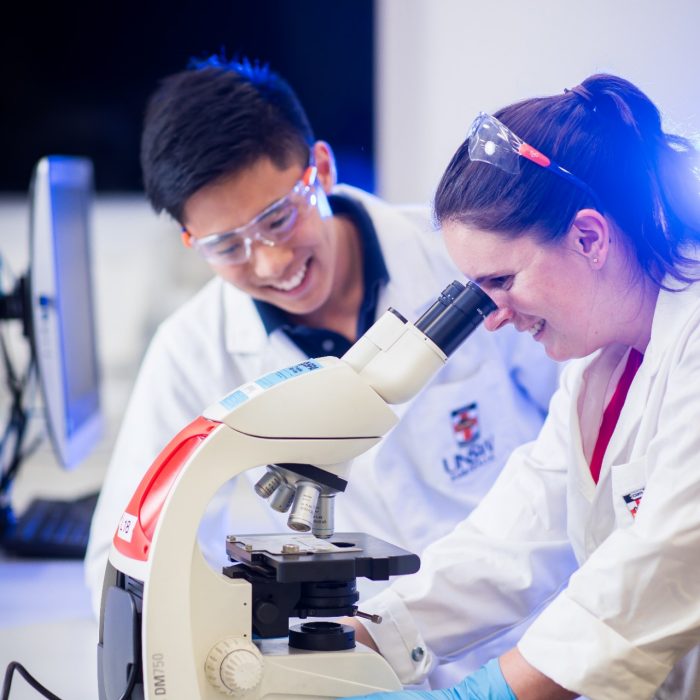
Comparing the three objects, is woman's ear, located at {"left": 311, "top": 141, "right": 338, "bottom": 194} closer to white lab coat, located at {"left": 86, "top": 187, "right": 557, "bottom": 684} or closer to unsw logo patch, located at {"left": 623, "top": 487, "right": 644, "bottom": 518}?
white lab coat, located at {"left": 86, "top": 187, "right": 557, "bottom": 684}

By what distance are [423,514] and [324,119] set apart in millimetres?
1890

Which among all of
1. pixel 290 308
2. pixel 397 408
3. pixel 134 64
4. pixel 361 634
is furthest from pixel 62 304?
pixel 134 64

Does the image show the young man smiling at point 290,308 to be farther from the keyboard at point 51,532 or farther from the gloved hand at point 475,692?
the gloved hand at point 475,692

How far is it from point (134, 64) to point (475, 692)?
2.75 metres

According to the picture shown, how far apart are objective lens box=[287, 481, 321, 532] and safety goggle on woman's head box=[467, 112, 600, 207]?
0.45 meters

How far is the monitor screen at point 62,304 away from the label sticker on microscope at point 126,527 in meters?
1.02

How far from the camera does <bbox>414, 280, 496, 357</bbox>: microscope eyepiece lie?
3.57 ft

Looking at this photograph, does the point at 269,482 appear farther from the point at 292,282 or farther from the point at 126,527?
the point at 292,282

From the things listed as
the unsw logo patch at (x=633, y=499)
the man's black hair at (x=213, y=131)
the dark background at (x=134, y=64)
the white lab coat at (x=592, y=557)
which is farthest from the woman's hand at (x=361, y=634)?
the dark background at (x=134, y=64)

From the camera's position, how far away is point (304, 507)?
1.08 metres

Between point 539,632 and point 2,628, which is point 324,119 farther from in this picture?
point 539,632

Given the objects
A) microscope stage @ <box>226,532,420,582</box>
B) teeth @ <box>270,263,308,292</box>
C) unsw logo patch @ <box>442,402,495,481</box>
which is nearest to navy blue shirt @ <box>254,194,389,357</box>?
teeth @ <box>270,263,308,292</box>

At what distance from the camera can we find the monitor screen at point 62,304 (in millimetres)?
2031

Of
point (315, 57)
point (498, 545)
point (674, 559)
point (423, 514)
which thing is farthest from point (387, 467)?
point (315, 57)
